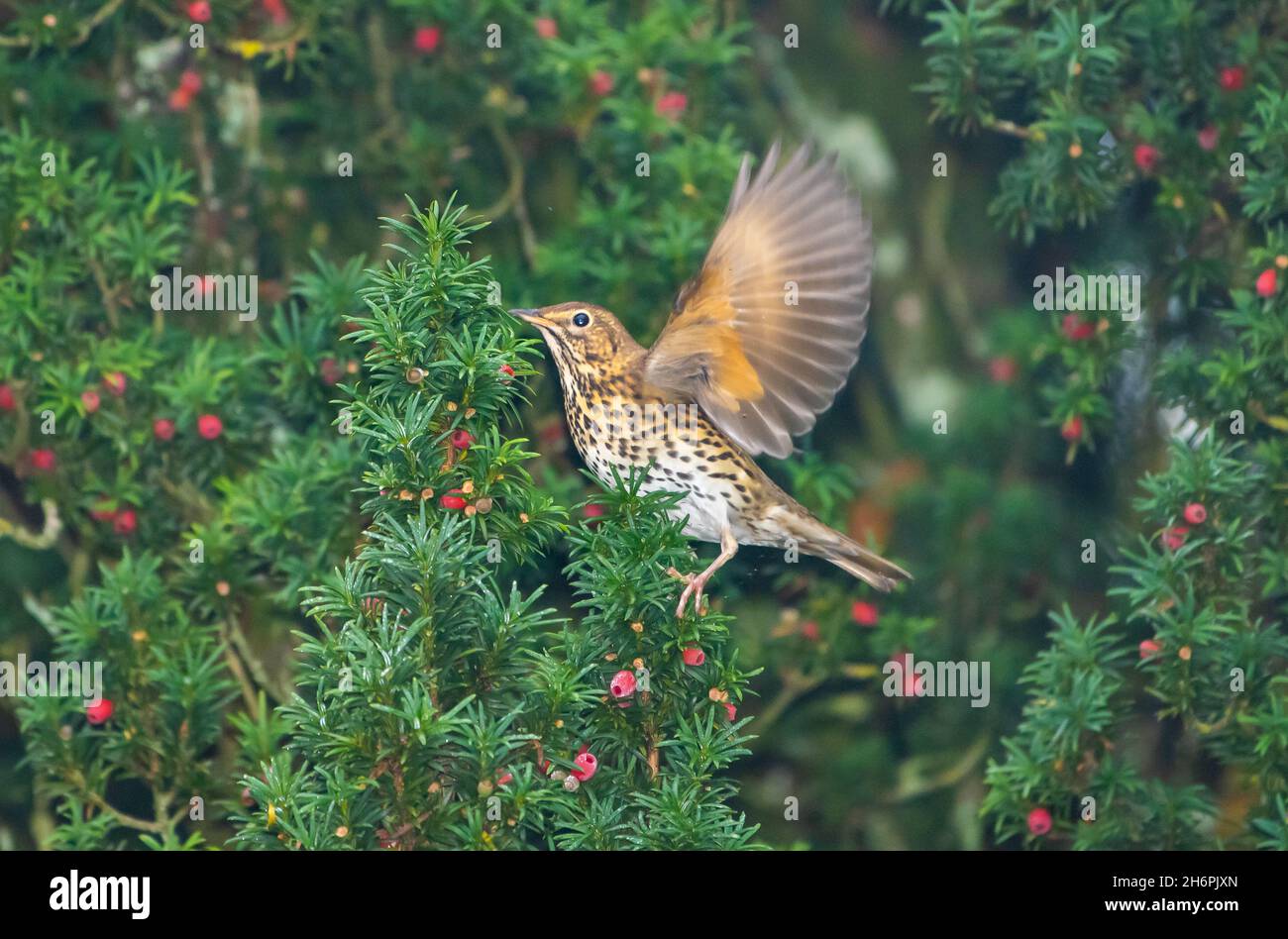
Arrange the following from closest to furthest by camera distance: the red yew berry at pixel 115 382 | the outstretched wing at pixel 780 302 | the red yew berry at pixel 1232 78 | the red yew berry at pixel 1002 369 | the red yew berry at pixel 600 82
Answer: the outstretched wing at pixel 780 302, the red yew berry at pixel 115 382, the red yew berry at pixel 1232 78, the red yew berry at pixel 600 82, the red yew berry at pixel 1002 369

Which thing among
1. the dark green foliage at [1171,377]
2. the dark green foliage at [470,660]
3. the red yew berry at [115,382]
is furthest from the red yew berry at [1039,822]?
the red yew berry at [115,382]

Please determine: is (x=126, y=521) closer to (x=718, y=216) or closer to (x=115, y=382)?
(x=115, y=382)

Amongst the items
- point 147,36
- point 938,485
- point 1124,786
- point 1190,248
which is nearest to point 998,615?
point 938,485

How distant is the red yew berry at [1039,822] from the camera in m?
2.70

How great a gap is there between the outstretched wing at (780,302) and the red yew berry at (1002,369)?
0.87 metres

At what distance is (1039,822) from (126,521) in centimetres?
164

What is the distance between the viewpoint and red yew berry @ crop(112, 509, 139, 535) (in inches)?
114

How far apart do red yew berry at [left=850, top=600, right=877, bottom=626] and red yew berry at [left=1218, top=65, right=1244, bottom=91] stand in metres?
1.15

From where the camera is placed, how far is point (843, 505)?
3266mm

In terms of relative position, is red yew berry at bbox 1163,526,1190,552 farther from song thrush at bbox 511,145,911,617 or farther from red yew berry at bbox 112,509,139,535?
red yew berry at bbox 112,509,139,535

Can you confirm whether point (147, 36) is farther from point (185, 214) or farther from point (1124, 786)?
point (1124, 786)

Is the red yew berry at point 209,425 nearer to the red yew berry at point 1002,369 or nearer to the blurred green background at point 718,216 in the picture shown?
the blurred green background at point 718,216

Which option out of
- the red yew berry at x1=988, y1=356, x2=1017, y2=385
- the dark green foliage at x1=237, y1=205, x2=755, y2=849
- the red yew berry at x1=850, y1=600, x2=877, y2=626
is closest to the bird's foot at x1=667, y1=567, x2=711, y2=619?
the dark green foliage at x1=237, y1=205, x2=755, y2=849

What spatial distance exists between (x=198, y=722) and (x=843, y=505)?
130cm
